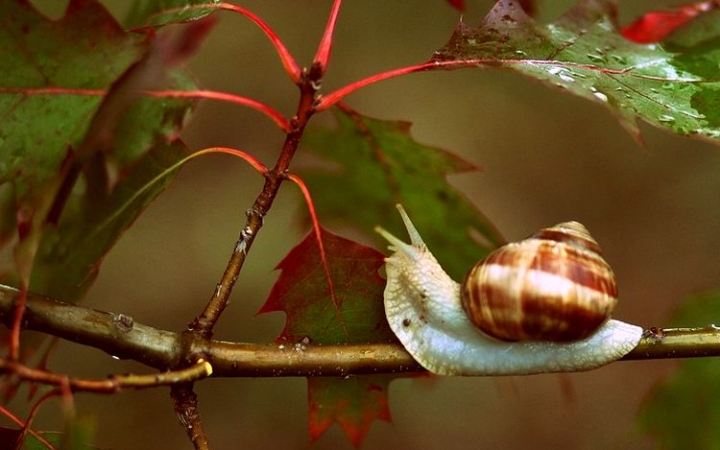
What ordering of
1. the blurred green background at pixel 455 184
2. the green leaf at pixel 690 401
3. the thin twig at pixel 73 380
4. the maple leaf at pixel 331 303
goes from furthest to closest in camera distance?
the blurred green background at pixel 455 184 < the green leaf at pixel 690 401 < the maple leaf at pixel 331 303 < the thin twig at pixel 73 380

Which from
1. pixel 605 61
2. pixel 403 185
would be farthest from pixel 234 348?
pixel 605 61

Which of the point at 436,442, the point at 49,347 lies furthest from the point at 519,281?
the point at 436,442

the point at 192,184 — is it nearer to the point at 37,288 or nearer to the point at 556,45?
the point at 37,288

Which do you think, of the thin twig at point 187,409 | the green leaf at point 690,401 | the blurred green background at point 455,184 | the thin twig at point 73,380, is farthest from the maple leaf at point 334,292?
the blurred green background at point 455,184

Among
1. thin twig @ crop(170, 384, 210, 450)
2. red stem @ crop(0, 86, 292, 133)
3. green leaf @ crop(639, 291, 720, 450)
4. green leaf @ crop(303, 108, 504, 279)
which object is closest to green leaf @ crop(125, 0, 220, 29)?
red stem @ crop(0, 86, 292, 133)

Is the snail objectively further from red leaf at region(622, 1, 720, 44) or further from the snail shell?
red leaf at region(622, 1, 720, 44)

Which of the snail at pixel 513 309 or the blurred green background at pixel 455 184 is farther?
the blurred green background at pixel 455 184

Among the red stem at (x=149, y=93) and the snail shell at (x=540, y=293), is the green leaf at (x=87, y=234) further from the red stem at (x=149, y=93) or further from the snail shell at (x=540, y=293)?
the snail shell at (x=540, y=293)
